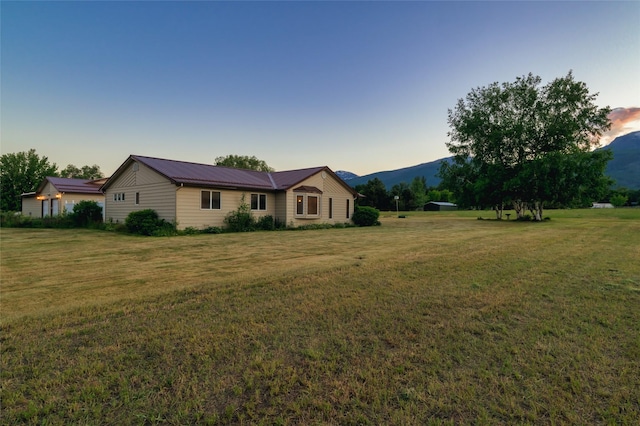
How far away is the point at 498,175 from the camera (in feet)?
89.8

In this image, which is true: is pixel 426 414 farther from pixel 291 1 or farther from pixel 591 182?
pixel 591 182

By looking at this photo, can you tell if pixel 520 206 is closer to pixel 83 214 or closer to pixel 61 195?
pixel 83 214

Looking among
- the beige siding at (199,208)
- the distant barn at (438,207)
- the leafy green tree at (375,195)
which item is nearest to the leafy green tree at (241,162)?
the leafy green tree at (375,195)

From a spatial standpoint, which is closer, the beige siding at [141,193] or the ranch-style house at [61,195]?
the beige siding at [141,193]

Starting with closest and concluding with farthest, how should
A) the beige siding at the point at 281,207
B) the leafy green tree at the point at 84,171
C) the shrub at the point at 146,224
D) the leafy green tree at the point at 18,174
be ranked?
the shrub at the point at 146,224 < the beige siding at the point at 281,207 < the leafy green tree at the point at 18,174 < the leafy green tree at the point at 84,171

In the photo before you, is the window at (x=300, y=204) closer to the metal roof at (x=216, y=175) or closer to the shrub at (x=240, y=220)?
the metal roof at (x=216, y=175)

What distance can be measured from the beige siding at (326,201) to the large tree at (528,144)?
43.3ft

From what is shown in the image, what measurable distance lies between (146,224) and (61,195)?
15826 mm

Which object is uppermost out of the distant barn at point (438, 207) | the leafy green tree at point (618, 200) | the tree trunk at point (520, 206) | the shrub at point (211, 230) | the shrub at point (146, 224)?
the leafy green tree at point (618, 200)

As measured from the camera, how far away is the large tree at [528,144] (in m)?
23.9

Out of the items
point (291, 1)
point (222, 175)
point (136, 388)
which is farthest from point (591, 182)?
point (136, 388)

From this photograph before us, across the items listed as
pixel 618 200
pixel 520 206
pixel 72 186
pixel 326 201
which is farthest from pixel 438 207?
pixel 72 186

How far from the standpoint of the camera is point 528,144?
1097 inches

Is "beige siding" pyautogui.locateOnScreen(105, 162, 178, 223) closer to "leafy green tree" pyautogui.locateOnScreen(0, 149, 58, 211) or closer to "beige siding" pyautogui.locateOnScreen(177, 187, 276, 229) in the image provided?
"beige siding" pyautogui.locateOnScreen(177, 187, 276, 229)
